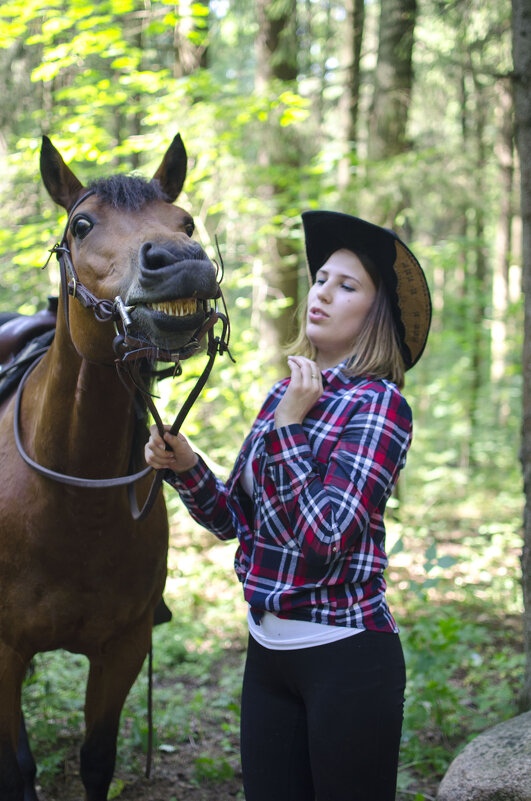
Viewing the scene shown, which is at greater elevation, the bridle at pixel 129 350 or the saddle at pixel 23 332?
the saddle at pixel 23 332

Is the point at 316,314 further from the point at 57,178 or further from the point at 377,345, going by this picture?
the point at 57,178

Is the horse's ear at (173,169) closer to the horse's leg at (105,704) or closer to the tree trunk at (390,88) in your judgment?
the horse's leg at (105,704)

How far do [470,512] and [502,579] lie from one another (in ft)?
13.2

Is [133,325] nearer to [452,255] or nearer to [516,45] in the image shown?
[516,45]

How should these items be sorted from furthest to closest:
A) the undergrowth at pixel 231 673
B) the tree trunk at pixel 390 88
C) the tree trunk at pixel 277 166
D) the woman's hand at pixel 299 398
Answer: the tree trunk at pixel 390 88 → the tree trunk at pixel 277 166 → the undergrowth at pixel 231 673 → the woman's hand at pixel 299 398

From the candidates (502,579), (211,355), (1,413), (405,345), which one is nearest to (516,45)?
(405,345)

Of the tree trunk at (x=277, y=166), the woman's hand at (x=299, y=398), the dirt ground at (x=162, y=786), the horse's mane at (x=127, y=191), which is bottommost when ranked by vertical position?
the dirt ground at (x=162, y=786)

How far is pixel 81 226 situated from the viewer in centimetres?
203

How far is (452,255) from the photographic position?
38.0ft

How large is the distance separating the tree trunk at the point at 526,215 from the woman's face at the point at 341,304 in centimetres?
152

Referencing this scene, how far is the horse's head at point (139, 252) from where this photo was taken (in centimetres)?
163

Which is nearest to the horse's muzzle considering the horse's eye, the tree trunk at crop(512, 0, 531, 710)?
the horse's eye

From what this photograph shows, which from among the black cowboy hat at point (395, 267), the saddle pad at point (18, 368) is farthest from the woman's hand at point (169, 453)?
the saddle pad at point (18, 368)

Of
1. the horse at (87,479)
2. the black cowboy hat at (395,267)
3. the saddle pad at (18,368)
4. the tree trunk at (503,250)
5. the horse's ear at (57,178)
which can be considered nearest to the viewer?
the horse at (87,479)
